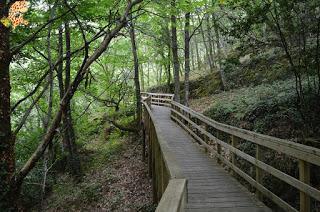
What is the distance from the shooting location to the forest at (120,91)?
604 centimetres

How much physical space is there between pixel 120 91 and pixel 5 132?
17653mm

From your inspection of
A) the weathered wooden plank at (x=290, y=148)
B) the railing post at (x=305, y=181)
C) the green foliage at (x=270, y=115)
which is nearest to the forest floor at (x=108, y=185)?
the green foliage at (x=270, y=115)

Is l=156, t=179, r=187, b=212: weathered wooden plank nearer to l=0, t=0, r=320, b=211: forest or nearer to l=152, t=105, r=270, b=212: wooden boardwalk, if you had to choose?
l=0, t=0, r=320, b=211: forest

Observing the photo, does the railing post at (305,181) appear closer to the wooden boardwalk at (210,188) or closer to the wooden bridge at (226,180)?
the wooden bridge at (226,180)

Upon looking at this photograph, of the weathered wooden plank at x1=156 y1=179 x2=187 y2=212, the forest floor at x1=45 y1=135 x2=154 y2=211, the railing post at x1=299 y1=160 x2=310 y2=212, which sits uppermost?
the weathered wooden plank at x1=156 y1=179 x2=187 y2=212

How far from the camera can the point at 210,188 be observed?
630 centimetres

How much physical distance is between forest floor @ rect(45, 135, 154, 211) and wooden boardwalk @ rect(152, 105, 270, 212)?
2.77 metres

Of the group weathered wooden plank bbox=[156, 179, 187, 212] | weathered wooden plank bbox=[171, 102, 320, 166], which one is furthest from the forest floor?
weathered wooden plank bbox=[156, 179, 187, 212]

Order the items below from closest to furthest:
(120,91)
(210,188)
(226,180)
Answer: (210,188)
(226,180)
(120,91)

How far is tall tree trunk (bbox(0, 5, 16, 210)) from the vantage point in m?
5.70

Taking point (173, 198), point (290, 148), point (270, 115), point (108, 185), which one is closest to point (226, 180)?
point (290, 148)

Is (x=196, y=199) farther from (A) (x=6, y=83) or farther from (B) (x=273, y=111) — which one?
(B) (x=273, y=111)

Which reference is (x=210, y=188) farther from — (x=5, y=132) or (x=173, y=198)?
(x=5, y=132)

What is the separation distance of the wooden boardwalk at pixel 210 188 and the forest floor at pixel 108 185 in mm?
2765
